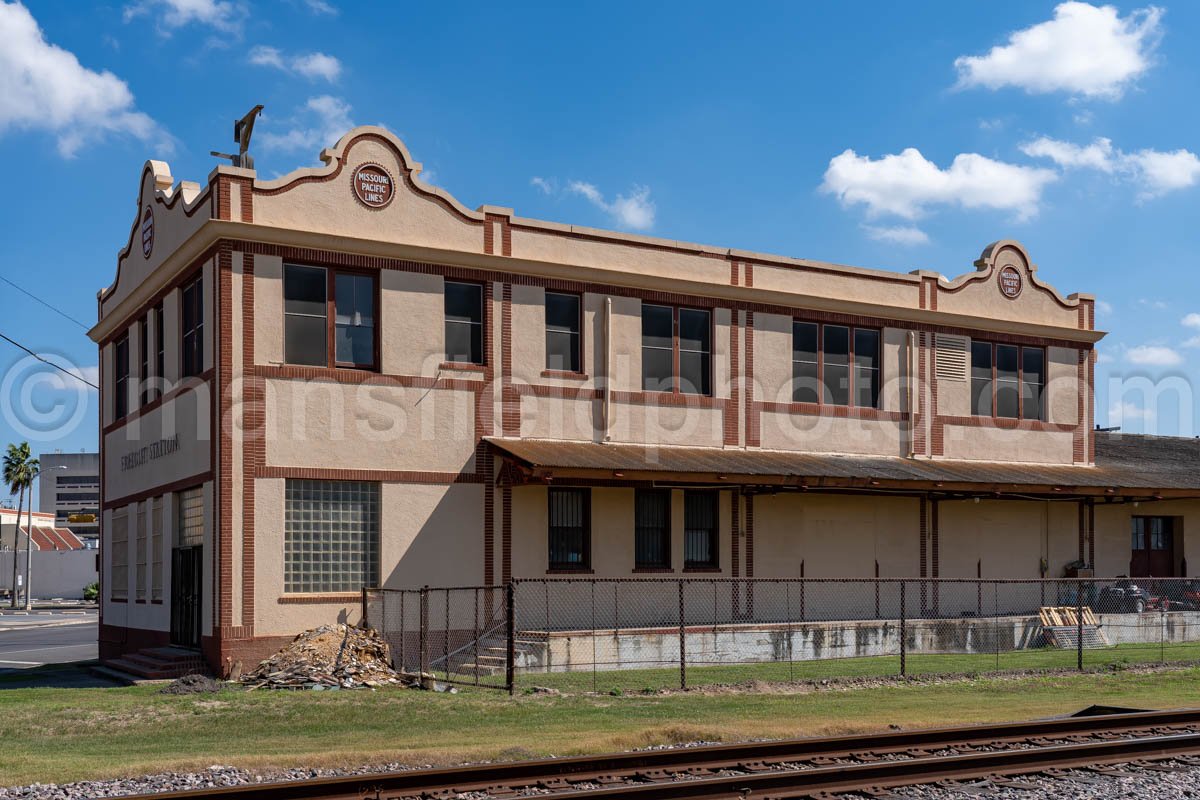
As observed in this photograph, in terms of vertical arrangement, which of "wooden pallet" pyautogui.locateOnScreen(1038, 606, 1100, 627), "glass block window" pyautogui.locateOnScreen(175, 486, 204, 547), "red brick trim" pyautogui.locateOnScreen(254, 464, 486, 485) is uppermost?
"red brick trim" pyautogui.locateOnScreen(254, 464, 486, 485)

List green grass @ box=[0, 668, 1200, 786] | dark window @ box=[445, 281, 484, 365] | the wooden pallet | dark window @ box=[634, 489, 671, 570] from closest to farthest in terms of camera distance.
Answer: green grass @ box=[0, 668, 1200, 786], dark window @ box=[445, 281, 484, 365], dark window @ box=[634, 489, 671, 570], the wooden pallet

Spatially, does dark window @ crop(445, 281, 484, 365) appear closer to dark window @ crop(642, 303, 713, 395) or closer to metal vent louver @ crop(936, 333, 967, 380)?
dark window @ crop(642, 303, 713, 395)

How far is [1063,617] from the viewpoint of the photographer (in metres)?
31.0

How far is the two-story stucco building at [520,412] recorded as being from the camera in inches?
955

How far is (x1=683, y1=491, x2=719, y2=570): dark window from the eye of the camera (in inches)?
1126

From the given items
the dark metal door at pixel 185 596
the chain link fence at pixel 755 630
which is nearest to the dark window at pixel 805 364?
the chain link fence at pixel 755 630

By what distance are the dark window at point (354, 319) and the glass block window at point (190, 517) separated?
12.9 feet

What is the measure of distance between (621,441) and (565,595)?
3.64m

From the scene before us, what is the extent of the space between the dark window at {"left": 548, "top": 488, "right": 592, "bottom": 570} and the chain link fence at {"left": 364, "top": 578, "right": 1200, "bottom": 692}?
2.09 ft

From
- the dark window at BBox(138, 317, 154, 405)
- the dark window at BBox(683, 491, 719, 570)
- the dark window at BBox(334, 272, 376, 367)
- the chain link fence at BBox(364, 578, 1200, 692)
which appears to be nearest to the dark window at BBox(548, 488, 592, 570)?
the chain link fence at BBox(364, 578, 1200, 692)

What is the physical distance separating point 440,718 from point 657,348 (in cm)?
1299

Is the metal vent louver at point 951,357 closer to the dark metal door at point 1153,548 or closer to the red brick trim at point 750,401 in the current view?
the red brick trim at point 750,401

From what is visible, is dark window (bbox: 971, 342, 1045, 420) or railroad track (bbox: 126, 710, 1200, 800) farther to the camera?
dark window (bbox: 971, 342, 1045, 420)

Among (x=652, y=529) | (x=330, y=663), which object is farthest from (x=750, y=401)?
(x=330, y=663)
